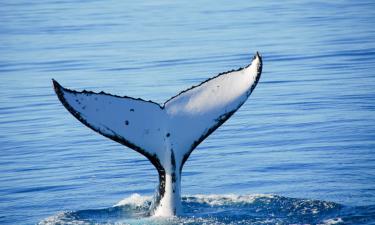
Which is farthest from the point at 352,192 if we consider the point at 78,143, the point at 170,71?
the point at 170,71

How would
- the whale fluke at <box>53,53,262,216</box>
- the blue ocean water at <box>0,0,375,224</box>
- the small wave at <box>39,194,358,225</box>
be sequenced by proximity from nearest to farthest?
the whale fluke at <box>53,53,262,216</box> → the small wave at <box>39,194,358,225</box> → the blue ocean water at <box>0,0,375,224</box>

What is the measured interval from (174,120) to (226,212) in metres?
1.25

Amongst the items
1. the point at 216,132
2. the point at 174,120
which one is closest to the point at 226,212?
the point at 174,120

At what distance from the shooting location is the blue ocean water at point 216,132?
863cm

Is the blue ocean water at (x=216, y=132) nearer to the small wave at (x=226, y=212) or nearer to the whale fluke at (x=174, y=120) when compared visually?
the small wave at (x=226, y=212)

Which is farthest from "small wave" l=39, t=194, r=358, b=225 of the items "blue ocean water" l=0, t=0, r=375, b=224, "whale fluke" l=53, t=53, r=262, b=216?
"whale fluke" l=53, t=53, r=262, b=216

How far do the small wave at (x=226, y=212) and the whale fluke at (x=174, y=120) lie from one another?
0.40 metres

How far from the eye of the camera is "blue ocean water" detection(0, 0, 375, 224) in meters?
8.63

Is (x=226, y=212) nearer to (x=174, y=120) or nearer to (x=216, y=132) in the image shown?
(x=174, y=120)

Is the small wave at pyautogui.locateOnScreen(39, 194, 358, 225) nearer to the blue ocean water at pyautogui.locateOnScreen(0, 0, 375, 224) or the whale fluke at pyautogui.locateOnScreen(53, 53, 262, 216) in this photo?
the blue ocean water at pyautogui.locateOnScreen(0, 0, 375, 224)

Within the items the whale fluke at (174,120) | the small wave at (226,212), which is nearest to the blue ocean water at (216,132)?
the small wave at (226,212)

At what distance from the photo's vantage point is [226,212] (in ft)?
26.8

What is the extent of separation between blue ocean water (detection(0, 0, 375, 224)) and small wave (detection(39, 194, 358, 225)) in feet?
0.06

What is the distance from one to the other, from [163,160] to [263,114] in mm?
6709
